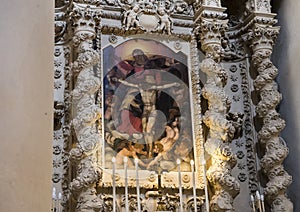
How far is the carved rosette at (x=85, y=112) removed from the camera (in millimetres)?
6250

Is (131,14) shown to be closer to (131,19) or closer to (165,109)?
(131,19)

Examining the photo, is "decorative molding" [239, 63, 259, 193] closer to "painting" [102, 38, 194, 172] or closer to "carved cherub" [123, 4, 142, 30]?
"painting" [102, 38, 194, 172]

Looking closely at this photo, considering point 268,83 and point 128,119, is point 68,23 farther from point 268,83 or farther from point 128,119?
point 268,83

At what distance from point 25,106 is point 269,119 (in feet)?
19.3

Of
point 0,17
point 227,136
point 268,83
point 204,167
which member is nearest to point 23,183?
point 0,17

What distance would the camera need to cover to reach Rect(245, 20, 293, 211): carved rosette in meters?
7.11

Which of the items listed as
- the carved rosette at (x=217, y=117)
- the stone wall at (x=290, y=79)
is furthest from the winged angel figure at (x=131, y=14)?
the stone wall at (x=290, y=79)

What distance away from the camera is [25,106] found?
1.97 meters

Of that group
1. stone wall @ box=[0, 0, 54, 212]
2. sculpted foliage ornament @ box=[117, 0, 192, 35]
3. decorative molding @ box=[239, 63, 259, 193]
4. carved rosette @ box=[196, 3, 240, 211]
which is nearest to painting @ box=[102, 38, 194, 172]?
sculpted foliage ornament @ box=[117, 0, 192, 35]

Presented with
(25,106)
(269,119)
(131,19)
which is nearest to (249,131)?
(269,119)

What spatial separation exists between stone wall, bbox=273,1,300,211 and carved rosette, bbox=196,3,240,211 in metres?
1.01

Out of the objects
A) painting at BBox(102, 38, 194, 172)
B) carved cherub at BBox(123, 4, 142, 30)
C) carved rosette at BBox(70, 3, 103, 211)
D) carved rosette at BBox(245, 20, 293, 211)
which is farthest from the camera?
carved cherub at BBox(123, 4, 142, 30)

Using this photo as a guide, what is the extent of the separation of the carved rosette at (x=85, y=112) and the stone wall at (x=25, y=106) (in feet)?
13.9

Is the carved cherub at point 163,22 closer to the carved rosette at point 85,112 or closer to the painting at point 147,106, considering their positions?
the painting at point 147,106
